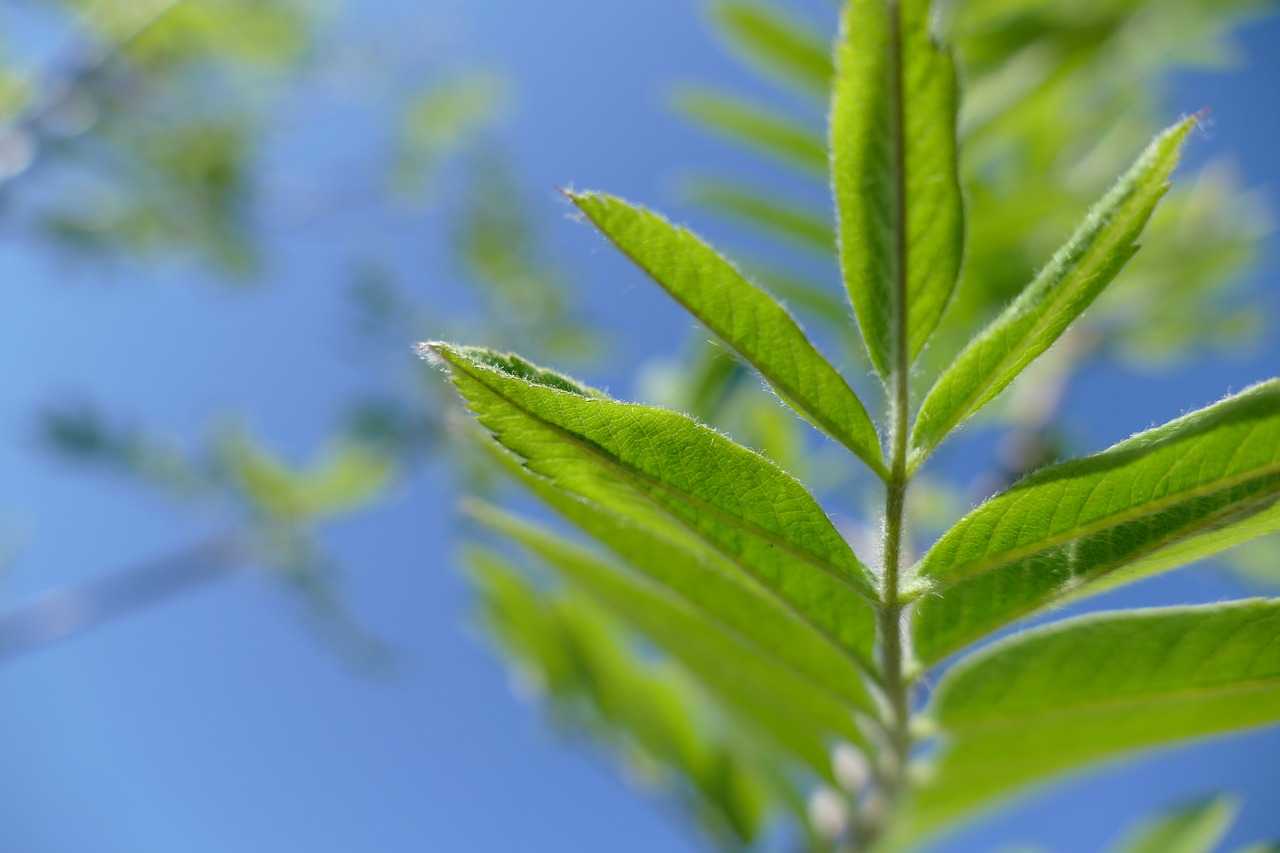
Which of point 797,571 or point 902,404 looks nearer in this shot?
point 902,404

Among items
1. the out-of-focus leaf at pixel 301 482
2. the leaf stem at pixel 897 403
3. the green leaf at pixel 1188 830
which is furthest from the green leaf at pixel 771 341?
the out-of-focus leaf at pixel 301 482

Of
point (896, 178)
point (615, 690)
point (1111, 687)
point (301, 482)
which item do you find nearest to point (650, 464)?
point (896, 178)

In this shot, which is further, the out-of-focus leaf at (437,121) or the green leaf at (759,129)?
the out-of-focus leaf at (437,121)

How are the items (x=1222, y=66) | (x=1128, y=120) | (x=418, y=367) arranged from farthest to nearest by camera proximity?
(x=418, y=367) < (x=1128, y=120) < (x=1222, y=66)

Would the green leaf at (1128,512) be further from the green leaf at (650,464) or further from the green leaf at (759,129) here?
the green leaf at (759,129)

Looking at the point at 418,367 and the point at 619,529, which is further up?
the point at 418,367

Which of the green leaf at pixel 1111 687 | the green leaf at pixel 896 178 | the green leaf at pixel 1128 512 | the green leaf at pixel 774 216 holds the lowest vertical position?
the green leaf at pixel 1111 687

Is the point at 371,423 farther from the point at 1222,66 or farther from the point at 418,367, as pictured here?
the point at 1222,66

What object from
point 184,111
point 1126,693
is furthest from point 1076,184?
point 184,111
